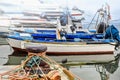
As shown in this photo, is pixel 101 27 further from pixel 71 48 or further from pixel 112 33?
pixel 71 48

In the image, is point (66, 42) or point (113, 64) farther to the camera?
point (66, 42)

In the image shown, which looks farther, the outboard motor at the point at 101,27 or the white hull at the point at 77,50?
the outboard motor at the point at 101,27

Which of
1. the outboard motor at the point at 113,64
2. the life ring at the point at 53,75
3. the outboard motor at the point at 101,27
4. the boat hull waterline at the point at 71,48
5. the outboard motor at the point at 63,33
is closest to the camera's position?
the life ring at the point at 53,75

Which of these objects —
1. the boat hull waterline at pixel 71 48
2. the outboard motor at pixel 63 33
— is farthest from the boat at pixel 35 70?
the outboard motor at pixel 63 33

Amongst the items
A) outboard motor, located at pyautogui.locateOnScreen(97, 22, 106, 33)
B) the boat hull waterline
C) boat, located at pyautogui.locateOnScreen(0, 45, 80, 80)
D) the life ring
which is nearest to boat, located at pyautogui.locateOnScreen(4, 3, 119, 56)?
the boat hull waterline

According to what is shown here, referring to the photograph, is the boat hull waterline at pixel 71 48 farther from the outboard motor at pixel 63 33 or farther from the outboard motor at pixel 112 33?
the outboard motor at pixel 63 33

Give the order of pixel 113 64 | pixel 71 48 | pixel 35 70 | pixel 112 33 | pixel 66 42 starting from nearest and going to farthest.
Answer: pixel 35 70 < pixel 113 64 < pixel 66 42 < pixel 71 48 < pixel 112 33

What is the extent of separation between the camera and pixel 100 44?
733 inches

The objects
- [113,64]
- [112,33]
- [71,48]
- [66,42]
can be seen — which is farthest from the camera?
[112,33]

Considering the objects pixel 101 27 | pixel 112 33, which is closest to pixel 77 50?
pixel 112 33

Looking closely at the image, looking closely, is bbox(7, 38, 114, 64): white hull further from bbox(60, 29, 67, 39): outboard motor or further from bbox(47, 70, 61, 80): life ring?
bbox(47, 70, 61, 80): life ring

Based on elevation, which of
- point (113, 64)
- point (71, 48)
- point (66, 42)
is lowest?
point (113, 64)

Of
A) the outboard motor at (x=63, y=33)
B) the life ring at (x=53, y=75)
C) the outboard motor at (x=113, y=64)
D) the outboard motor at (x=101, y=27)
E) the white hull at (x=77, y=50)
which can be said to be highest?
the outboard motor at (x=101, y=27)

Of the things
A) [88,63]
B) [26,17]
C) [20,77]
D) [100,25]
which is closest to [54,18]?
[26,17]
